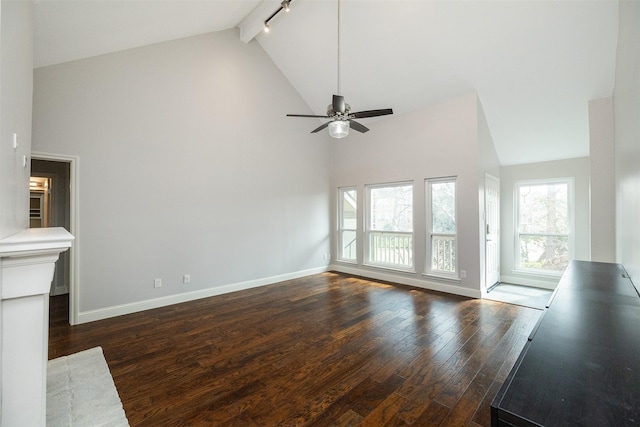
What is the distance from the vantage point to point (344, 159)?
6090 mm

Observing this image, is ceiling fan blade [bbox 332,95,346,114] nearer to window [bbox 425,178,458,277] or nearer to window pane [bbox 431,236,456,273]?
window [bbox 425,178,458,277]

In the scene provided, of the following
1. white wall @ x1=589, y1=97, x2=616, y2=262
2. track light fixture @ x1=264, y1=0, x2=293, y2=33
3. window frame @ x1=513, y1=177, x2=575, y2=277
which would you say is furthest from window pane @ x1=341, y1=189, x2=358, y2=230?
white wall @ x1=589, y1=97, x2=616, y2=262

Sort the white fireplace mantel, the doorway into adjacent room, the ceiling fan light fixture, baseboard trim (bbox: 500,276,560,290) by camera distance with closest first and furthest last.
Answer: the white fireplace mantel → the ceiling fan light fixture → the doorway into adjacent room → baseboard trim (bbox: 500,276,560,290)

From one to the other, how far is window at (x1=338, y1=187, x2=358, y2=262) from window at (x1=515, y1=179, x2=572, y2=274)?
3.20 metres

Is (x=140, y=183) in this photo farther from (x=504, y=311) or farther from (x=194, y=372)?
(x=504, y=311)

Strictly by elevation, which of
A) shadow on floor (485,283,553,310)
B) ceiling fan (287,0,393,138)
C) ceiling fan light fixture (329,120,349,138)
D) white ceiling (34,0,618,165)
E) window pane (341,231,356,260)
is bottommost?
shadow on floor (485,283,553,310)

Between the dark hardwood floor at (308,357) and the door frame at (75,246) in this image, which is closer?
the dark hardwood floor at (308,357)

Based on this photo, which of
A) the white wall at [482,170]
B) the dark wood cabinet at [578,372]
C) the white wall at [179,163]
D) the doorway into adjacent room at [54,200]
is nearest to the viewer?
the dark wood cabinet at [578,372]

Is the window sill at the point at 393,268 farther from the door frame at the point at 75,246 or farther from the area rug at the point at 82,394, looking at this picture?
the door frame at the point at 75,246

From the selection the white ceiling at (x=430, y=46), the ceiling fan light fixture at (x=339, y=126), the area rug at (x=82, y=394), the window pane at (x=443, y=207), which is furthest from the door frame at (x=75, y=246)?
the window pane at (x=443, y=207)

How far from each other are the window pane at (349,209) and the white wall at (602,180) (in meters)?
3.77

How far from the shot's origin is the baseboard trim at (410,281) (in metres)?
4.33

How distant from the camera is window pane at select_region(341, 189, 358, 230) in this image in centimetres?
615

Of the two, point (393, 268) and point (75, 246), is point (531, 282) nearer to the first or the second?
point (393, 268)
